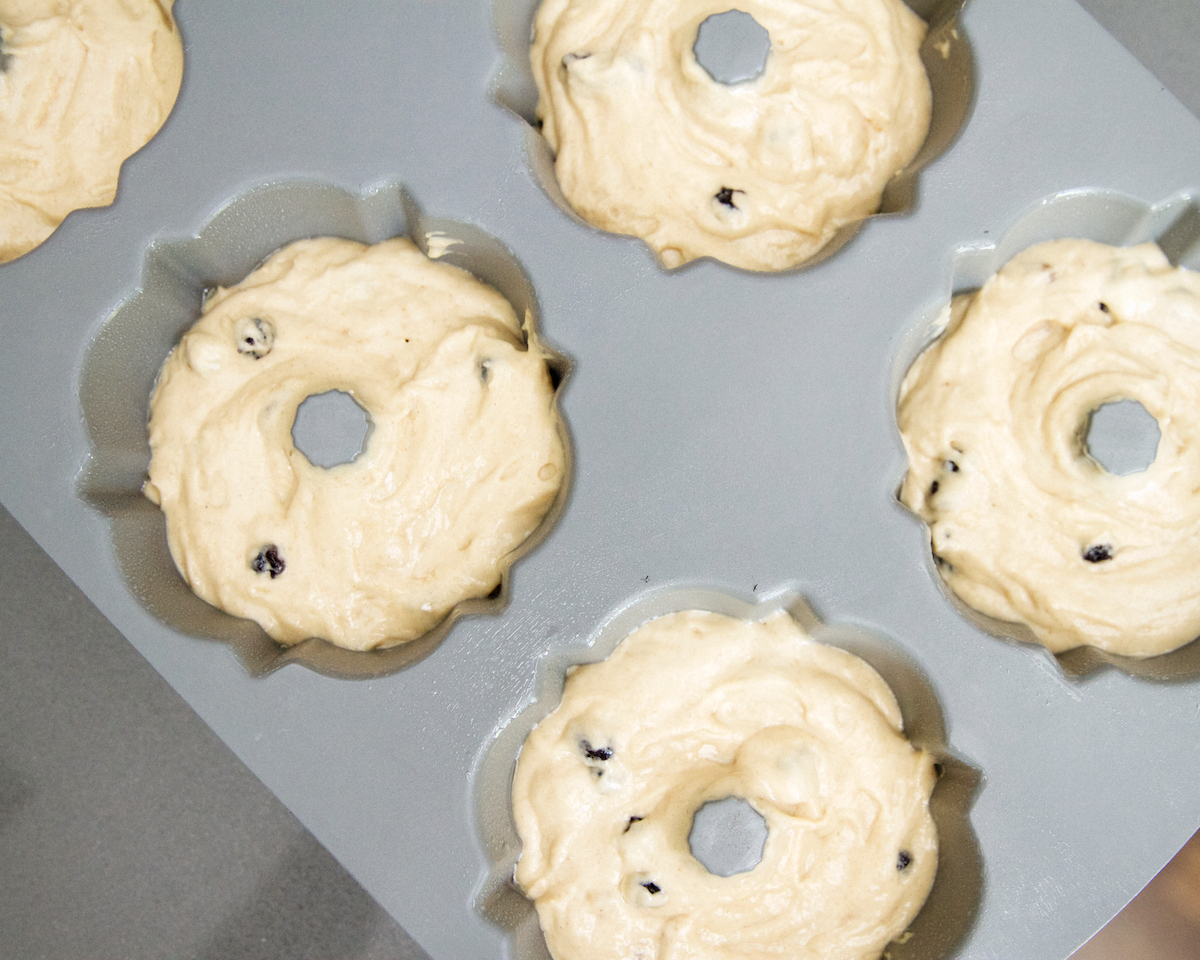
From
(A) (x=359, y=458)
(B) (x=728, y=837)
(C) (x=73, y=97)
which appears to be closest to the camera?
(B) (x=728, y=837)

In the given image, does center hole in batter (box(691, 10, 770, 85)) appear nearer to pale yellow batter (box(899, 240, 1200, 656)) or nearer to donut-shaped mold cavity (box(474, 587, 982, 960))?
pale yellow batter (box(899, 240, 1200, 656))

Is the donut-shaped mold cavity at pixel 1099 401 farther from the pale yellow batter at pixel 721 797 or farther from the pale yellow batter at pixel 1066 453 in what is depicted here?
the pale yellow batter at pixel 721 797

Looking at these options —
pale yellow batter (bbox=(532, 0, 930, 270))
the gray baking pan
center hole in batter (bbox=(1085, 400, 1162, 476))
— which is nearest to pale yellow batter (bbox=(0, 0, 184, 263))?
the gray baking pan

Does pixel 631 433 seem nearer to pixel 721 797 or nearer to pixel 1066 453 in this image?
pixel 721 797

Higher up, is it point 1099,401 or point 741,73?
point 741,73

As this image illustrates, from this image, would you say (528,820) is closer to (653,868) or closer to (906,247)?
(653,868)

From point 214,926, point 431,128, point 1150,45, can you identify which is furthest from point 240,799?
point 1150,45

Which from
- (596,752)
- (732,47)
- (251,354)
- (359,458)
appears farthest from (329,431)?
(732,47)
